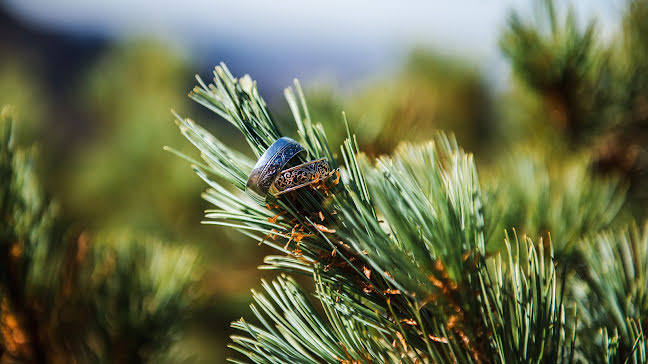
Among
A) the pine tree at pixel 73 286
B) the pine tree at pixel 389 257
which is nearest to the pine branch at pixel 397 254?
the pine tree at pixel 389 257

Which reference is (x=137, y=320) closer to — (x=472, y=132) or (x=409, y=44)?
(x=472, y=132)

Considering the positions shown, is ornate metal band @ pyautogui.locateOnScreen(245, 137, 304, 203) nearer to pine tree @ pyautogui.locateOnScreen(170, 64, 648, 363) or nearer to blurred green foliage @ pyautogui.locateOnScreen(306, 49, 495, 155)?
pine tree @ pyautogui.locateOnScreen(170, 64, 648, 363)

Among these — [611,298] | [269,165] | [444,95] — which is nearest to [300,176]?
[269,165]

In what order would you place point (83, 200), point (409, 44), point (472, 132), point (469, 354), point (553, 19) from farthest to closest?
point (409, 44) < point (472, 132) < point (83, 200) < point (553, 19) < point (469, 354)

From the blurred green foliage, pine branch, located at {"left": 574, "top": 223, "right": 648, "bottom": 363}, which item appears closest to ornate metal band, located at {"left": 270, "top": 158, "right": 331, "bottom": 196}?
pine branch, located at {"left": 574, "top": 223, "right": 648, "bottom": 363}

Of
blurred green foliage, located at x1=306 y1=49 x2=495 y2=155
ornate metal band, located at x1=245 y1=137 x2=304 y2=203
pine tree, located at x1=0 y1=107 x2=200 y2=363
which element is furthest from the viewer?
blurred green foliage, located at x1=306 y1=49 x2=495 y2=155

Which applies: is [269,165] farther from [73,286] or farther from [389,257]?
[73,286]

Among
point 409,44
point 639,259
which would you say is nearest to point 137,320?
point 639,259

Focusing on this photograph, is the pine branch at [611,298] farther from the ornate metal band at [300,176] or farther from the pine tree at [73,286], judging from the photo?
the pine tree at [73,286]
